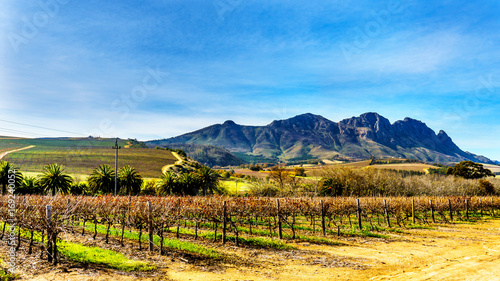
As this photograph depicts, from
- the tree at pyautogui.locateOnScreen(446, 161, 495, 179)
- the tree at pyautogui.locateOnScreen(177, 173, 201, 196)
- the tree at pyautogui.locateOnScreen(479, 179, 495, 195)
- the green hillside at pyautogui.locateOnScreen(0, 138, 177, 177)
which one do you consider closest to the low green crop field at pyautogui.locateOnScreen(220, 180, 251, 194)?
the tree at pyautogui.locateOnScreen(177, 173, 201, 196)

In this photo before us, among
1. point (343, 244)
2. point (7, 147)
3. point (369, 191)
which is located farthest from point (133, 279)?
point (7, 147)

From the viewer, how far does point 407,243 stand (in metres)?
18.8

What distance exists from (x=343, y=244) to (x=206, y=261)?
9.15 meters

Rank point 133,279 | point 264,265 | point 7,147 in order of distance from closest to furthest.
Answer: point 133,279
point 264,265
point 7,147

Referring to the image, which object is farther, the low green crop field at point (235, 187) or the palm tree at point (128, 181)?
the low green crop field at point (235, 187)

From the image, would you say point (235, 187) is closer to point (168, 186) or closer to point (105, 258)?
point (168, 186)

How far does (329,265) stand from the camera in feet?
43.6

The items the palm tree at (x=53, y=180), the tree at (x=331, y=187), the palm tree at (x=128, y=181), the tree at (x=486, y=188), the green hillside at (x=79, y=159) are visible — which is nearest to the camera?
the palm tree at (x=53, y=180)

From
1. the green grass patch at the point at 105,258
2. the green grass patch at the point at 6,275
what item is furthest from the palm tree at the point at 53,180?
the green grass patch at the point at 6,275

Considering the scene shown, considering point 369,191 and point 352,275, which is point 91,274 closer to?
point 352,275

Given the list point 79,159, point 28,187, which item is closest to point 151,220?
point 28,187

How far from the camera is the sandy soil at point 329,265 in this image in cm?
1101

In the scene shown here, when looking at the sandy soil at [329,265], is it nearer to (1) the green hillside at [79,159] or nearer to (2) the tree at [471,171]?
(2) the tree at [471,171]

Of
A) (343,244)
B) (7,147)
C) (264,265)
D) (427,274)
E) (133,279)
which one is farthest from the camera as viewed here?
(7,147)
